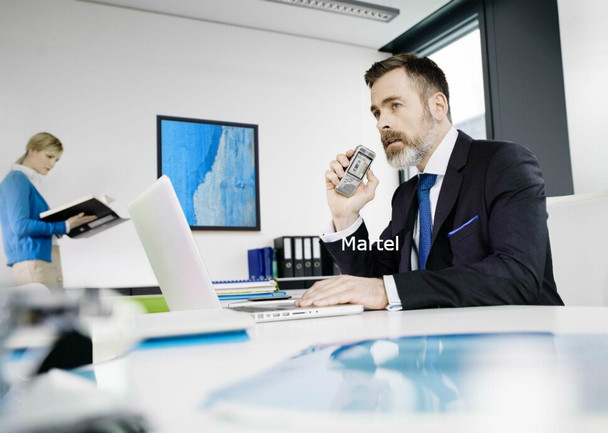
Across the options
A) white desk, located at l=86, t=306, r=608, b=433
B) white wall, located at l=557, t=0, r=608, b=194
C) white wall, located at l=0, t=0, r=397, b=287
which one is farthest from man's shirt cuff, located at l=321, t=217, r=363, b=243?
white wall, located at l=0, t=0, r=397, b=287

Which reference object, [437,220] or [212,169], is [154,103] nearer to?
[212,169]

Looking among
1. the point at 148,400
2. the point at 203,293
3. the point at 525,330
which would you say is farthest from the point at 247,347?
the point at 203,293

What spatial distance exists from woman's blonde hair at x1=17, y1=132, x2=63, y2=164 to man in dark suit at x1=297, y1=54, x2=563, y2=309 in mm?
2590

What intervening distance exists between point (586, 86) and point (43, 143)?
3525 millimetres

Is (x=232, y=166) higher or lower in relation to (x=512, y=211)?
higher

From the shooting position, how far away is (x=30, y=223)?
3.17m

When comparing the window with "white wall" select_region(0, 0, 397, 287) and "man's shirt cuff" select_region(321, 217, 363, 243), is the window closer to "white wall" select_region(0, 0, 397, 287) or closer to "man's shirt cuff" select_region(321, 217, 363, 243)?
"white wall" select_region(0, 0, 397, 287)

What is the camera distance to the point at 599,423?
246mm

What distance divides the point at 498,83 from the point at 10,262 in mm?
3800

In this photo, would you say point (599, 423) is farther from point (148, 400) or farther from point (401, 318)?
point (401, 318)

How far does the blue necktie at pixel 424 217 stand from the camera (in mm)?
1454

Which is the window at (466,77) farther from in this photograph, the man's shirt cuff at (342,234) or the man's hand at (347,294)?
the man's hand at (347,294)

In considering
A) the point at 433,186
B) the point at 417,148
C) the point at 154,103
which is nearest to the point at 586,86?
the point at 417,148

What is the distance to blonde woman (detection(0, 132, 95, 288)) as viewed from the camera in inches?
125
